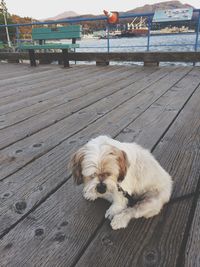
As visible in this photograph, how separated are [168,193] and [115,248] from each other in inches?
21.1

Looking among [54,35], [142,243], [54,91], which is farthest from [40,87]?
[54,35]

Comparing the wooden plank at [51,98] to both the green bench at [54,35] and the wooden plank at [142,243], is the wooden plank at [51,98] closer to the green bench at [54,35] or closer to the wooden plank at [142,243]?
the wooden plank at [142,243]

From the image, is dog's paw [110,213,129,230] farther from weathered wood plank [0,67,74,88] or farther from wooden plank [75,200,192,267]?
weathered wood plank [0,67,74,88]

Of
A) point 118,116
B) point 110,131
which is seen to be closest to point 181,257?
point 110,131

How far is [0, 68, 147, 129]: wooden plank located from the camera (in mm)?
3854

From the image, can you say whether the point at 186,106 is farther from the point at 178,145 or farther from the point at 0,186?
the point at 0,186

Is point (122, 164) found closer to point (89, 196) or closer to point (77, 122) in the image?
point (89, 196)

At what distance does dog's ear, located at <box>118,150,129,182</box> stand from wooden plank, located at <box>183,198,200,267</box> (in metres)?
0.54

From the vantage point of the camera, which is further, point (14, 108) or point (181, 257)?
point (14, 108)

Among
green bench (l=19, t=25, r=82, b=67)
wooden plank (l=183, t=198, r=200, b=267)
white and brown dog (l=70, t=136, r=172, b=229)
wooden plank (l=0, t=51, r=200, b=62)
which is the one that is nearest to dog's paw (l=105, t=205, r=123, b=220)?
white and brown dog (l=70, t=136, r=172, b=229)

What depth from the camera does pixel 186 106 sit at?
12.8ft

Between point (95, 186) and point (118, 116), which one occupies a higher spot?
point (95, 186)

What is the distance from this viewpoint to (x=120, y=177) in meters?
1.63

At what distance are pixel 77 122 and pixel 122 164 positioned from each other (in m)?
1.99
